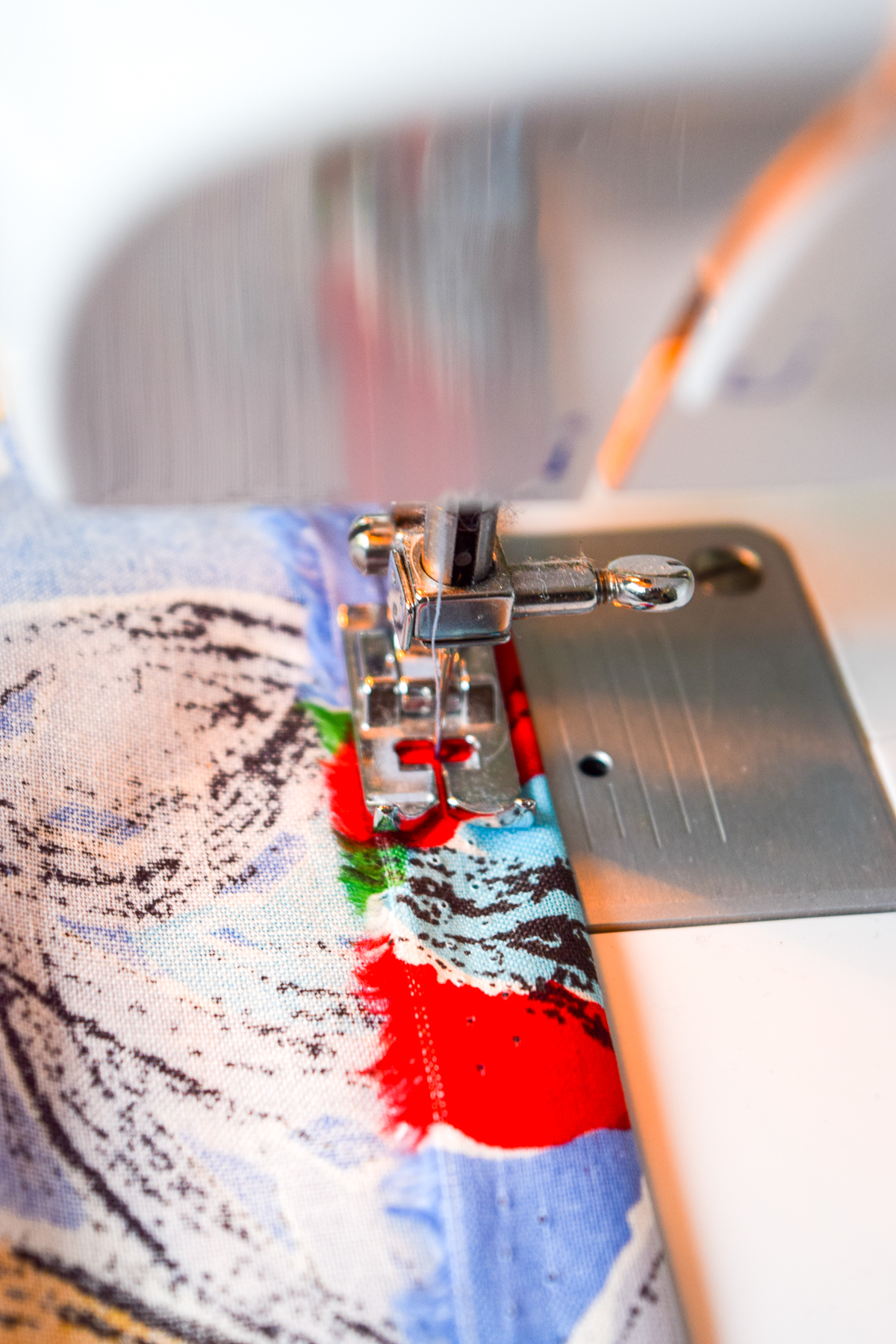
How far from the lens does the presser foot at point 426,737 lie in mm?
593

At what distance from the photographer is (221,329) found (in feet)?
1.09

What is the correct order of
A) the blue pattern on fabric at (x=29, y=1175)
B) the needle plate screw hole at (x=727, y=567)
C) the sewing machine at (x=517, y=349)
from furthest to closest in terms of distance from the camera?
the needle plate screw hole at (x=727, y=567), the blue pattern on fabric at (x=29, y=1175), the sewing machine at (x=517, y=349)

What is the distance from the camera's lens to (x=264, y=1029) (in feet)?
1.63

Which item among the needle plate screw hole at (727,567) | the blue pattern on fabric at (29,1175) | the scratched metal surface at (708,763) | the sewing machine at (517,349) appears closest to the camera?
the sewing machine at (517,349)

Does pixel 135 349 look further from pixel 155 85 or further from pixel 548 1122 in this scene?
pixel 548 1122

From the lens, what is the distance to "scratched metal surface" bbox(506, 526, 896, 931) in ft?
1.94

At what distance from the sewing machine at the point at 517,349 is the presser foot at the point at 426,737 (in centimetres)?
8

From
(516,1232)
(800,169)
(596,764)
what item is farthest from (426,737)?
(800,169)

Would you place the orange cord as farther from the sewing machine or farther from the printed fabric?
the printed fabric

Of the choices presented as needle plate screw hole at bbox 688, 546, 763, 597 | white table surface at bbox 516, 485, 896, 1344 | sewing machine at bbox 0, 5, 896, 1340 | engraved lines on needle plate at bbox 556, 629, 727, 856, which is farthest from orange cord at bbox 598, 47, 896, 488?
needle plate screw hole at bbox 688, 546, 763, 597

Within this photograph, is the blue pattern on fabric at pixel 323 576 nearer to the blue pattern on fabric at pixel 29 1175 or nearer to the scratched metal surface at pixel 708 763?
the scratched metal surface at pixel 708 763

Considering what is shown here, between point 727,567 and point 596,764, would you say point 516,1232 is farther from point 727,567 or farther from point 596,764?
point 727,567

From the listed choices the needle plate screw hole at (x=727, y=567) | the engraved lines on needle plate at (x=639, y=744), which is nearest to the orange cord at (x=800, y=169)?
the engraved lines on needle plate at (x=639, y=744)

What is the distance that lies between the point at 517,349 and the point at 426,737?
30 cm
